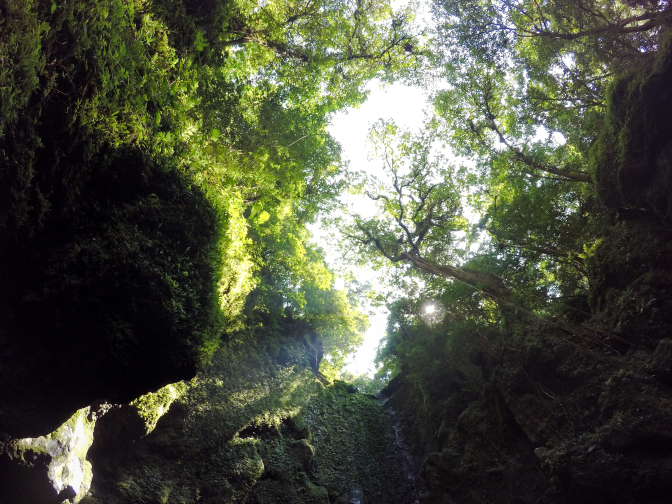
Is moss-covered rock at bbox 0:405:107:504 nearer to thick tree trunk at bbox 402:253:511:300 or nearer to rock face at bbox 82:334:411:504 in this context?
rock face at bbox 82:334:411:504

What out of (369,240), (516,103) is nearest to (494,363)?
(369,240)

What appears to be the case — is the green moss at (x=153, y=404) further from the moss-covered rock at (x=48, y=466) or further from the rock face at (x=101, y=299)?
the rock face at (x=101, y=299)

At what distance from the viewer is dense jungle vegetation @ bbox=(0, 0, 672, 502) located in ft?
13.8

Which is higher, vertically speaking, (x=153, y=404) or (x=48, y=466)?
(x=153, y=404)

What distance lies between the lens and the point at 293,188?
33.4 feet

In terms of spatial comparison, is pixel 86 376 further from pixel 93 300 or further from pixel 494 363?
pixel 494 363

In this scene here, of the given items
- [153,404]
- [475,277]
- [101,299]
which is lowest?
[153,404]

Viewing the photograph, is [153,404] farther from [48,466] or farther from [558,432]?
[558,432]

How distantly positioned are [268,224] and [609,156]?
1079 centimetres

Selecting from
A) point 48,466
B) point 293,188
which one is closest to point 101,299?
point 48,466

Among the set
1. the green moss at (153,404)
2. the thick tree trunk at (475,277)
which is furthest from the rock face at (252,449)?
the thick tree trunk at (475,277)

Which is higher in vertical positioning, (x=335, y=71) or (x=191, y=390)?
(x=335, y=71)

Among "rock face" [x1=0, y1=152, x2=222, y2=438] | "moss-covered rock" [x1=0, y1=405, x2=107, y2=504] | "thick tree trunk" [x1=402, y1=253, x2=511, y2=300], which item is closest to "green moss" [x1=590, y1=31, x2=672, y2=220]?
"thick tree trunk" [x1=402, y1=253, x2=511, y2=300]

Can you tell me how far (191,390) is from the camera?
10.4 meters
